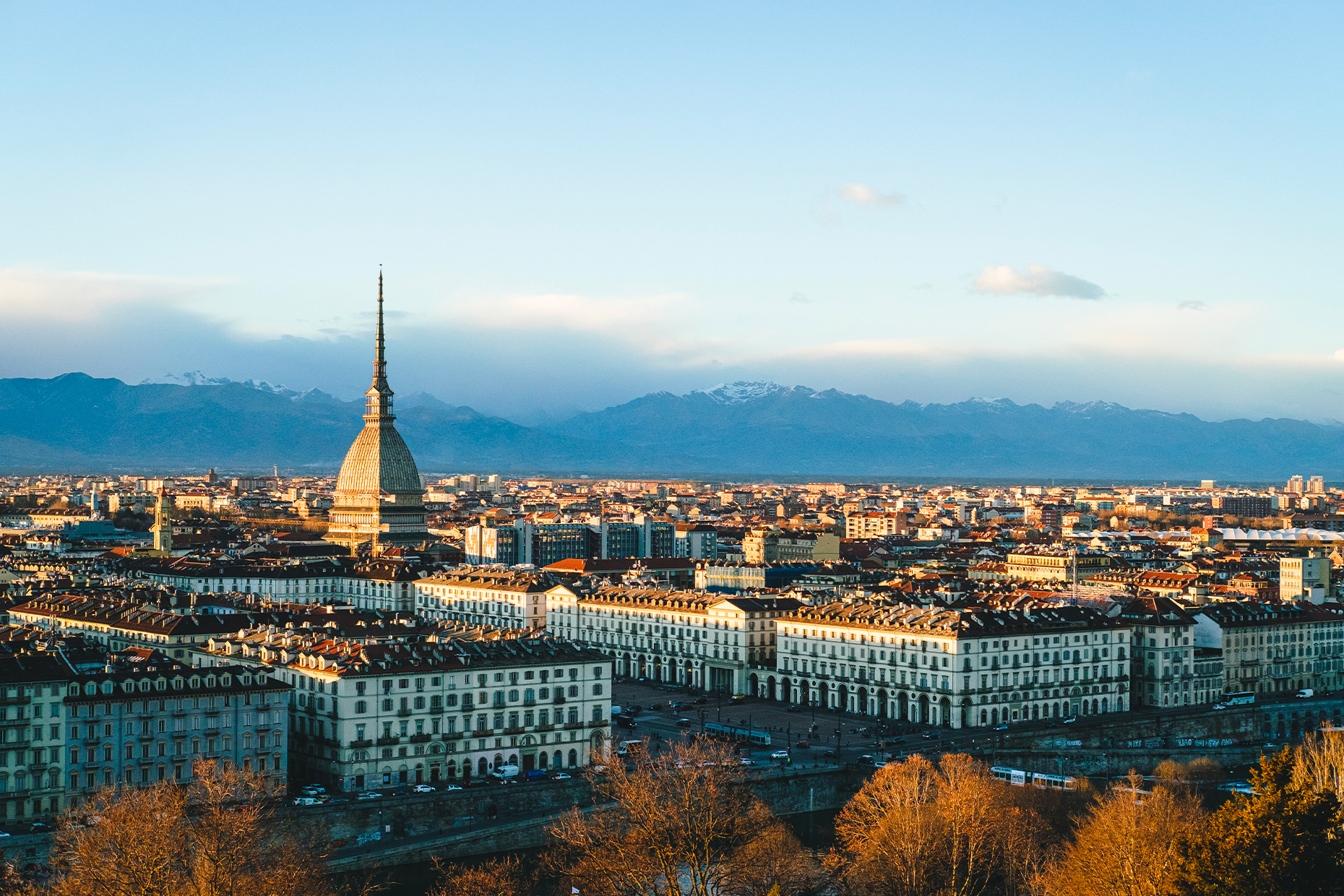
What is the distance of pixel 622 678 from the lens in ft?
334

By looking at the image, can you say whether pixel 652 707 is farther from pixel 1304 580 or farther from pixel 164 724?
pixel 1304 580

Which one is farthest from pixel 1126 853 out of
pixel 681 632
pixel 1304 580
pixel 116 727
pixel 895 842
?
pixel 1304 580

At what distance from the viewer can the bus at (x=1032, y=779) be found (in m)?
69.8

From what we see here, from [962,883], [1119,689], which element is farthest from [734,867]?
[1119,689]

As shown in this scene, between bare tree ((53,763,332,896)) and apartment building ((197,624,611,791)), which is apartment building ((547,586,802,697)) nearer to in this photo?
apartment building ((197,624,611,791))

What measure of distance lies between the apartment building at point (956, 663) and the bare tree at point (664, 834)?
28.9 metres

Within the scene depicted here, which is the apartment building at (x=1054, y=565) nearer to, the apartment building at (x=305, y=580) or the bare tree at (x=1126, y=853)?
the apartment building at (x=305, y=580)

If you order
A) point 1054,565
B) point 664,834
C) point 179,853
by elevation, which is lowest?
point 664,834

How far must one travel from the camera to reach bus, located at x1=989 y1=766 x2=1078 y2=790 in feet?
229

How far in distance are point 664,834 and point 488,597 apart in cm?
6542

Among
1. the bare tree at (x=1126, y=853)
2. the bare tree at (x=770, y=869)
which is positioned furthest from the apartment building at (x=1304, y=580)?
the bare tree at (x=770, y=869)

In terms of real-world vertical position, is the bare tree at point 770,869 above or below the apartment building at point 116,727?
below

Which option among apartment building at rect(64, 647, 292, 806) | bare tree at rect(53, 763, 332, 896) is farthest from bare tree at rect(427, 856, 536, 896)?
apartment building at rect(64, 647, 292, 806)

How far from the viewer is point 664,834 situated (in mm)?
49688
